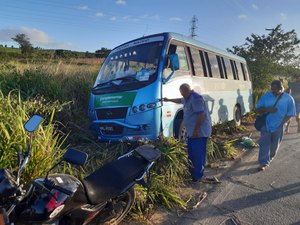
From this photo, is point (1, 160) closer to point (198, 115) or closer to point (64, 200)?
point (64, 200)

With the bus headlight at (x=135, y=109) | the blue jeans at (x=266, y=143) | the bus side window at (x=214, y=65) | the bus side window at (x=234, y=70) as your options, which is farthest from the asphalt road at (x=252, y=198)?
the bus side window at (x=234, y=70)

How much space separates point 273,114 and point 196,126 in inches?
72.6

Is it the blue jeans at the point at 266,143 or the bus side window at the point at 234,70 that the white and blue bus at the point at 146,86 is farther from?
the bus side window at the point at 234,70

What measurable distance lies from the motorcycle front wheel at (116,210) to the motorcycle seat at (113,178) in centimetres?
28

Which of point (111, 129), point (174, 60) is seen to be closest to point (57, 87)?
point (111, 129)

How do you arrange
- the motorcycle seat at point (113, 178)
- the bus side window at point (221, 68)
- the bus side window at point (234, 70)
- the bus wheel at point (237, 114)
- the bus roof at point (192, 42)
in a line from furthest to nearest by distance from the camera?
1. the bus side window at point (234, 70)
2. the bus wheel at point (237, 114)
3. the bus side window at point (221, 68)
4. the bus roof at point (192, 42)
5. the motorcycle seat at point (113, 178)

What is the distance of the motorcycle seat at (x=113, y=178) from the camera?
2.88 meters

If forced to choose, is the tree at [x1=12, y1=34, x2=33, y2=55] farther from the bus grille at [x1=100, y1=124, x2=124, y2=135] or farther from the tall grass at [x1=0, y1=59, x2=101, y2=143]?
the bus grille at [x1=100, y1=124, x2=124, y2=135]

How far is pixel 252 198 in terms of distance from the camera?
14.8ft

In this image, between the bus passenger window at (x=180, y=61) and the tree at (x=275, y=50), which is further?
the tree at (x=275, y=50)

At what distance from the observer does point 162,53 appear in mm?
5656

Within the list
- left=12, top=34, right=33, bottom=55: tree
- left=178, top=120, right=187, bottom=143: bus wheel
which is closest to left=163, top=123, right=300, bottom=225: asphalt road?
left=178, top=120, right=187, bottom=143: bus wheel

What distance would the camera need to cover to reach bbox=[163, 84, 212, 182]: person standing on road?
496cm

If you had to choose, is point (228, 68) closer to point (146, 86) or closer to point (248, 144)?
point (248, 144)
